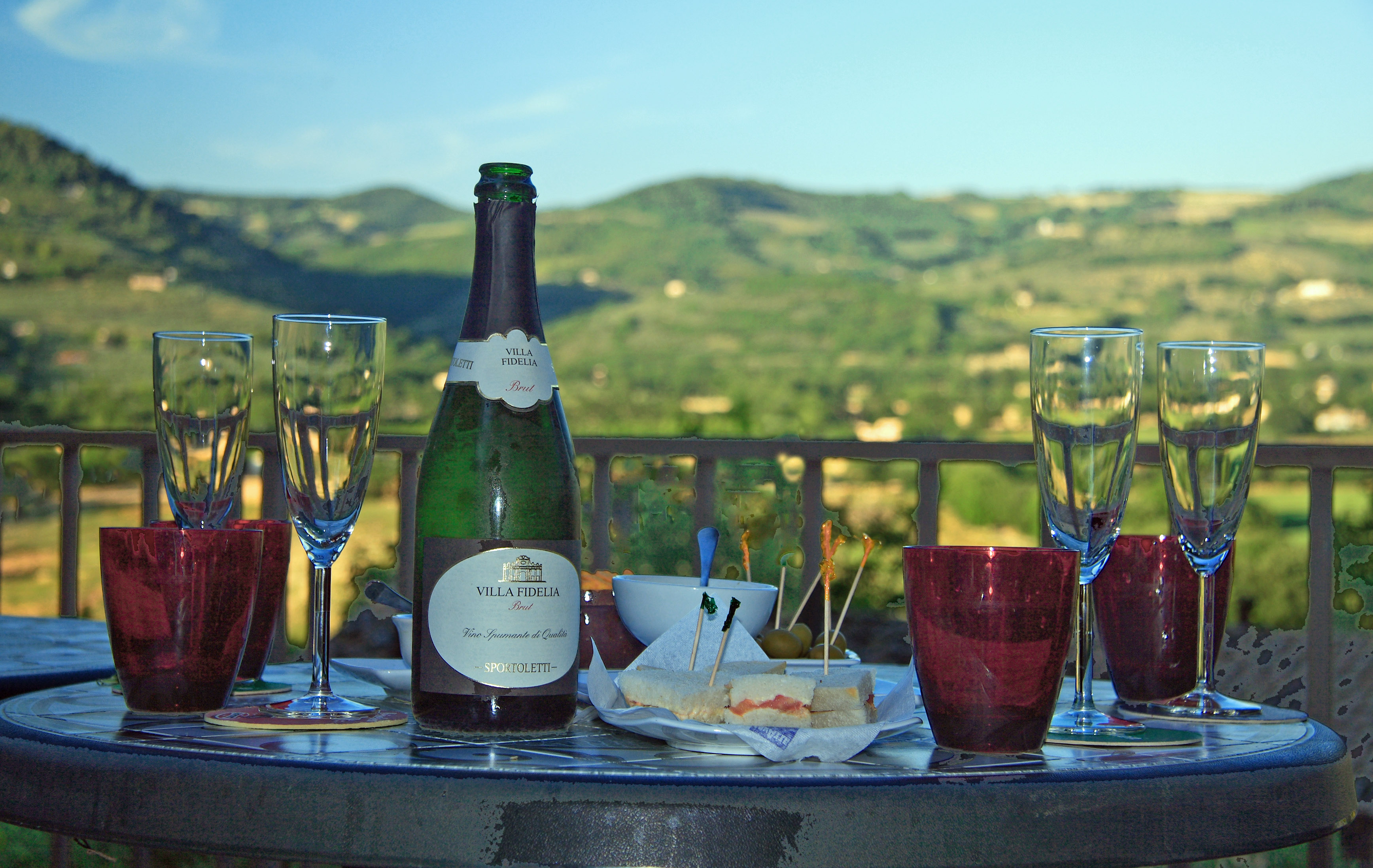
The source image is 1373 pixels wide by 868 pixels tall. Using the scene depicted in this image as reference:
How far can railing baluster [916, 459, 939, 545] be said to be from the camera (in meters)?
3.04

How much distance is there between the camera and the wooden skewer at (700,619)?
85 centimetres

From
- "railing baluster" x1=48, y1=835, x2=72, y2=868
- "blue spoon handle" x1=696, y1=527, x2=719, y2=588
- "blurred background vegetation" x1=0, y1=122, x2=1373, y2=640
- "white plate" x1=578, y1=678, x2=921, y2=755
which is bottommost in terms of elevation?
"railing baluster" x1=48, y1=835, x2=72, y2=868

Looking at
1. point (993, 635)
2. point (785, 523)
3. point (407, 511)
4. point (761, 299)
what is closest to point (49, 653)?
point (993, 635)

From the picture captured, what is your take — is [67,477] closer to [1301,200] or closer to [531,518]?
[531,518]

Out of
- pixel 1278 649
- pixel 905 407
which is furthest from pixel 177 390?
pixel 905 407

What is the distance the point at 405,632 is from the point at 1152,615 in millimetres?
628

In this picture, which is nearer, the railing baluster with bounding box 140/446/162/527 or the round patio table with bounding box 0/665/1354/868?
the round patio table with bounding box 0/665/1354/868

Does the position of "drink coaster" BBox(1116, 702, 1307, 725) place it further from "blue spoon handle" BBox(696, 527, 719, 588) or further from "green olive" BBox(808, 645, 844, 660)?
"blue spoon handle" BBox(696, 527, 719, 588)

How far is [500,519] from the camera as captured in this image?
0.94 m

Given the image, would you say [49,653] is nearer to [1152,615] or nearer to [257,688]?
[257,688]

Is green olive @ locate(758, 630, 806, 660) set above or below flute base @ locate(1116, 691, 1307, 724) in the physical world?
above

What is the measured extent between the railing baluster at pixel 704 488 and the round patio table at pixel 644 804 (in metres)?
2.51

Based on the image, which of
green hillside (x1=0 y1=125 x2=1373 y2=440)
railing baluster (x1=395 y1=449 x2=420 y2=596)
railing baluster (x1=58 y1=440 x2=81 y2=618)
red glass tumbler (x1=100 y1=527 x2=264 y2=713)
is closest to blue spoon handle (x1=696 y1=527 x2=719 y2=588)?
red glass tumbler (x1=100 y1=527 x2=264 y2=713)

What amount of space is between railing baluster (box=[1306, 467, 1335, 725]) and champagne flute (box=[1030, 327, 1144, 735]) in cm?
219
